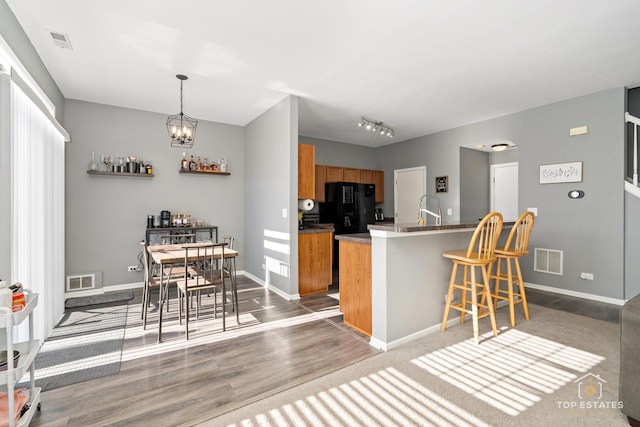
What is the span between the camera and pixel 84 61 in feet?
10.2

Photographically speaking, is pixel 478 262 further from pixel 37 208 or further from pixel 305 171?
pixel 37 208

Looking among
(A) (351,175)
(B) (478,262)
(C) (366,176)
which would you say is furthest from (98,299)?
(C) (366,176)

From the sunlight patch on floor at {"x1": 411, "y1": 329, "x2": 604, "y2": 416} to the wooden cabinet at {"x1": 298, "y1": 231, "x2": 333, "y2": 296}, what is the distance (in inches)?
82.7

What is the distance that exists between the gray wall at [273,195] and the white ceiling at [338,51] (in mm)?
374

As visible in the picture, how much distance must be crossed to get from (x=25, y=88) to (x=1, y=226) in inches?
42.5

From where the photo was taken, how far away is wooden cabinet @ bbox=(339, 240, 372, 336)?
9.18ft

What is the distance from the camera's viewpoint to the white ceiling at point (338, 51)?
2314 millimetres

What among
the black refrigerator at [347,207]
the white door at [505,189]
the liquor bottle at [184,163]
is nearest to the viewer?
the liquor bottle at [184,163]

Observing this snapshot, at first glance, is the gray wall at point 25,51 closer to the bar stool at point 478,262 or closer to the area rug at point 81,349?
the area rug at point 81,349

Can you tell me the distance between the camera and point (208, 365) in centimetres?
233

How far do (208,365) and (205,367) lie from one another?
0.10ft

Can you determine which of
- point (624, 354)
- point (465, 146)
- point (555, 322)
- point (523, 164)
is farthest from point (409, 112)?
point (624, 354)

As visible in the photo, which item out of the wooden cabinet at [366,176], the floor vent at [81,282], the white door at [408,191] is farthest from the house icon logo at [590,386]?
the floor vent at [81,282]

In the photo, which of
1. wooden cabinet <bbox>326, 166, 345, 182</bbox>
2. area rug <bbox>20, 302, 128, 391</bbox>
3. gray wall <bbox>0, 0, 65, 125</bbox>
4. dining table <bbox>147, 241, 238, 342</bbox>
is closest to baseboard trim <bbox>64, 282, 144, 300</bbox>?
area rug <bbox>20, 302, 128, 391</bbox>
